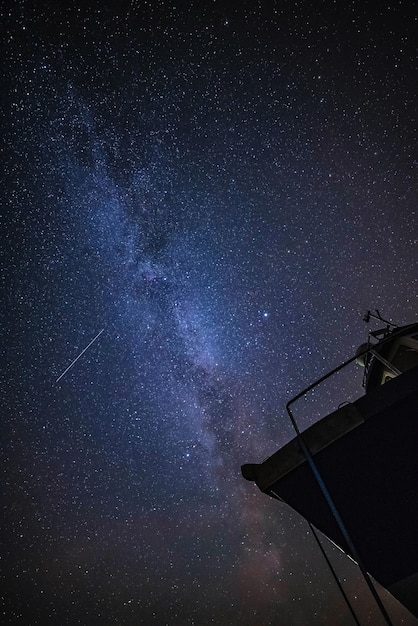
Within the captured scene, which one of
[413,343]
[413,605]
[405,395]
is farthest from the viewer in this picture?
[413,343]

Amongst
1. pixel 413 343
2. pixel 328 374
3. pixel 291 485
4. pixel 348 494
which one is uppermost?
pixel 413 343

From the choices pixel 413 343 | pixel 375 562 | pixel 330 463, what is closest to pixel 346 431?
pixel 330 463

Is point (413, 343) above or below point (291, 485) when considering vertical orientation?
above

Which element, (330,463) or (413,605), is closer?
(413,605)

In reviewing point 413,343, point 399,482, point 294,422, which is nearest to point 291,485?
point 294,422

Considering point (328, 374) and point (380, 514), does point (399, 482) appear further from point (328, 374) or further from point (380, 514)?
point (328, 374)

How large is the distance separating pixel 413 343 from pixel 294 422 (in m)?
5.88

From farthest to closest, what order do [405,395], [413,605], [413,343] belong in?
[413,343]
[405,395]
[413,605]

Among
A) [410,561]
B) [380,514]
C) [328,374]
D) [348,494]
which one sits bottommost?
[410,561]

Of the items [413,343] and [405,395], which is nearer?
[405,395]

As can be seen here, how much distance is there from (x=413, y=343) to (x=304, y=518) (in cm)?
573

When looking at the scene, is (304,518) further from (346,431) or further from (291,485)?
(346,431)

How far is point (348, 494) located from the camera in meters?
4.87

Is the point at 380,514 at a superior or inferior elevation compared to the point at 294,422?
inferior
